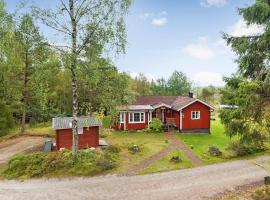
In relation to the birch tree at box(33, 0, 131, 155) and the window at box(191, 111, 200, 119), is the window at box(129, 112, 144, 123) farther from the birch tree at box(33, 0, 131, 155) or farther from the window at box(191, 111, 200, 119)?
the birch tree at box(33, 0, 131, 155)

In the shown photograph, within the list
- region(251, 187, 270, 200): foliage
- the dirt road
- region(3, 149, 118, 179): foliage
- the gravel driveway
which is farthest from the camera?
the dirt road

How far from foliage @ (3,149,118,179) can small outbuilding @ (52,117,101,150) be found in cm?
384

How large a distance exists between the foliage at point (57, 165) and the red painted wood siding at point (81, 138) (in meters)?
3.81

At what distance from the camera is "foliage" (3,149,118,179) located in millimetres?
17141

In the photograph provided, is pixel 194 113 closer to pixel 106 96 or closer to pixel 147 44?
pixel 147 44

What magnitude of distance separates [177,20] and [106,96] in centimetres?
846

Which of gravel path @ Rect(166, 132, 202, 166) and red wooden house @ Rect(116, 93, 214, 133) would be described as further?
red wooden house @ Rect(116, 93, 214, 133)

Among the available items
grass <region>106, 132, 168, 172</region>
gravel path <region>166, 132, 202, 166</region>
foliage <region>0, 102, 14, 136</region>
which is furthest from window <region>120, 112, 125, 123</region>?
foliage <region>0, 102, 14, 136</region>

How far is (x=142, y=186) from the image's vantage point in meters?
15.0

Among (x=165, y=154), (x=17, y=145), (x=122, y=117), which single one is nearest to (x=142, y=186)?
(x=165, y=154)

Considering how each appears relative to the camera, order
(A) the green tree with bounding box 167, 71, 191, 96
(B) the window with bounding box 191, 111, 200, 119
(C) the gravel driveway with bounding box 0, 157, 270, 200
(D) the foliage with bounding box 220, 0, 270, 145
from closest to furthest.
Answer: (C) the gravel driveway with bounding box 0, 157, 270, 200
(D) the foliage with bounding box 220, 0, 270, 145
(B) the window with bounding box 191, 111, 200, 119
(A) the green tree with bounding box 167, 71, 191, 96

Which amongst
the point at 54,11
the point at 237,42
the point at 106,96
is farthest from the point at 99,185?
the point at 237,42

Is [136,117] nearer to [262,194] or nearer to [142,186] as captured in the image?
[142,186]

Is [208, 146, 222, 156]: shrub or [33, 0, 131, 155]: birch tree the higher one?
[33, 0, 131, 155]: birch tree
